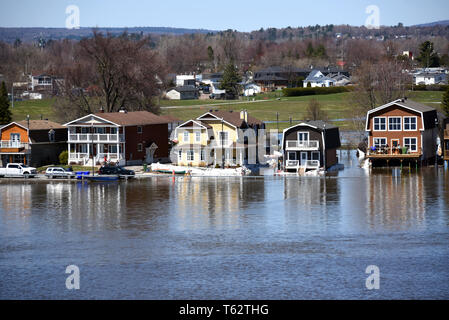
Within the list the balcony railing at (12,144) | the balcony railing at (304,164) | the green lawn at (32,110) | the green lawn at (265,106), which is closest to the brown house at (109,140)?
the balcony railing at (12,144)

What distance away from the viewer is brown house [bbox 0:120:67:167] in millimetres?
90562

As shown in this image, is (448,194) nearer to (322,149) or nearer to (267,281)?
(322,149)

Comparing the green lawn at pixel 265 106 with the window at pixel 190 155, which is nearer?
the window at pixel 190 155

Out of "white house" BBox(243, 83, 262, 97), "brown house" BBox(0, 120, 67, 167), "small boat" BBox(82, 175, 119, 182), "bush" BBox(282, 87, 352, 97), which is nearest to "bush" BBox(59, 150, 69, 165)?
"brown house" BBox(0, 120, 67, 167)

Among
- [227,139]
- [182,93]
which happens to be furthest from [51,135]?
[182,93]

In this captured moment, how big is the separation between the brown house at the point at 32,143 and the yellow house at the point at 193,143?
541 inches

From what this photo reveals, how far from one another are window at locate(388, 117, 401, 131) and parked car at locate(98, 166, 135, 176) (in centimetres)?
2658

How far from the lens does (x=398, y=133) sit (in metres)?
87.4

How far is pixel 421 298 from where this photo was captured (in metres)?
42.4

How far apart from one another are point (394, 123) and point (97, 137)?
31.0m

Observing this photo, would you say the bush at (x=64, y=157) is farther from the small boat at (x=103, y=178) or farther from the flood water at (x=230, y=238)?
the flood water at (x=230, y=238)

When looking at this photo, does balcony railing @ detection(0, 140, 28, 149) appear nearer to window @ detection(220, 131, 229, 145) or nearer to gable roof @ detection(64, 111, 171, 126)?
gable roof @ detection(64, 111, 171, 126)

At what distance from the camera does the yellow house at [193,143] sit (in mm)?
89062
